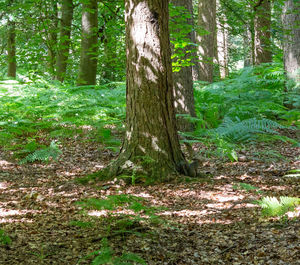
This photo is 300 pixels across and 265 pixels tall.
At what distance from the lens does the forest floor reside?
8.97 ft

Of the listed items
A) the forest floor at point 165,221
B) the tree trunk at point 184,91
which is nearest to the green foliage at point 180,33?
the tree trunk at point 184,91

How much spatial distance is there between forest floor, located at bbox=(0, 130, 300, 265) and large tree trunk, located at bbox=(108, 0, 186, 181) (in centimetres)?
35

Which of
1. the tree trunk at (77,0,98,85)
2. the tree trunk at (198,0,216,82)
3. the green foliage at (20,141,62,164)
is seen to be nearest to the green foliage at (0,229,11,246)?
the green foliage at (20,141,62,164)

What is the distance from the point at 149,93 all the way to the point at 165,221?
179 centimetres

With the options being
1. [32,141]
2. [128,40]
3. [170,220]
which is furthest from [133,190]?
[32,141]

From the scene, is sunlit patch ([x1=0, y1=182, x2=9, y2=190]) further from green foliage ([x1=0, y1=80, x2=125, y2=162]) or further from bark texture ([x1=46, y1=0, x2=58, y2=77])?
bark texture ([x1=46, y1=0, x2=58, y2=77])

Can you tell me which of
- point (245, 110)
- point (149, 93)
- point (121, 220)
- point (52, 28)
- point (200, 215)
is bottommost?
point (200, 215)

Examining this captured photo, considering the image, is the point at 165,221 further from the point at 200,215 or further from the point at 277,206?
the point at 277,206

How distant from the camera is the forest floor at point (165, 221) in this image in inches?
108

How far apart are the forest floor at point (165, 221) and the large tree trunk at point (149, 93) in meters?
0.35

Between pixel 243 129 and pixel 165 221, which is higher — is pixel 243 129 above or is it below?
above

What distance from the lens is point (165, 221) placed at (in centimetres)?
314

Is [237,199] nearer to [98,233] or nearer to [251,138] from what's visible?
[98,233]

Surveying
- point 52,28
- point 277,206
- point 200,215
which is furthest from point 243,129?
point 52,28
